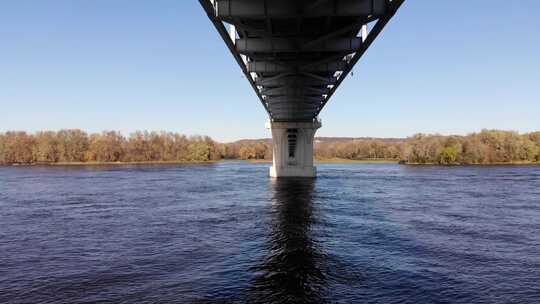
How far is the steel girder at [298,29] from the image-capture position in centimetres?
1382

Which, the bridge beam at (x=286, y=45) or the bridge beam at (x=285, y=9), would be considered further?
the bridge beam at (x=286, y=45)

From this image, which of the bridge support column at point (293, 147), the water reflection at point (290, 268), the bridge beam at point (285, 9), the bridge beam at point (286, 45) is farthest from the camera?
the bridge support column at point (293, 147)

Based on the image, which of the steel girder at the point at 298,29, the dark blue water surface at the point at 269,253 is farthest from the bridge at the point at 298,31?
the dark blue water surface at the point at 269,253

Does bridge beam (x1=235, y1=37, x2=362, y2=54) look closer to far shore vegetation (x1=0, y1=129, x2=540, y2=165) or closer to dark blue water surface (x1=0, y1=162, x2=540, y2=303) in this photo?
dark blue water surface (x1=0, y1=162, x2=540, y2=303)

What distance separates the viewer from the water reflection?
12250mm

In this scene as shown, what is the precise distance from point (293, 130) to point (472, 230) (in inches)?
1663

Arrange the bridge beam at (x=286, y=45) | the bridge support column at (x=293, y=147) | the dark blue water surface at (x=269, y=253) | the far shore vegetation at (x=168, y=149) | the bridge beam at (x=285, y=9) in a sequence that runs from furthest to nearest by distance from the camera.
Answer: the far shore vegetation at (x=168, y=149) → the bridge support column at (x=293, y=147) → the bridge beam at (x=286, y=45) → the bridge beam at (x=285, y=9) → the dark blue water surface at (x=269, y=253)

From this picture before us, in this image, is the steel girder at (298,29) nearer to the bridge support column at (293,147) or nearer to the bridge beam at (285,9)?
the bridge beam at (285,9)

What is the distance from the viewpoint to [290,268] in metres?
15.1

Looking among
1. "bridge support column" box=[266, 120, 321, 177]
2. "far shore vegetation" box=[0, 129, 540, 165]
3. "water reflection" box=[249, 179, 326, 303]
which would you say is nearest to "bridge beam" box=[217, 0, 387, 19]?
"water reflection" box=[249, 179, 326, 303]

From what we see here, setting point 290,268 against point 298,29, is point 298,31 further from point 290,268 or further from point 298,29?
point 290,268

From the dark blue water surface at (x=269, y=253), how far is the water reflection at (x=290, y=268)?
50 mm

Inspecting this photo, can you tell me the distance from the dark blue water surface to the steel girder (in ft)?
28.3

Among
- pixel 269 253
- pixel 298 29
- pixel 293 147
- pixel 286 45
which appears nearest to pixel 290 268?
pixel 269 253
